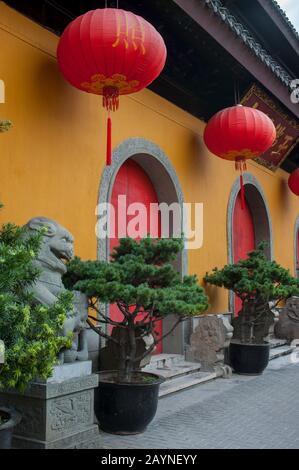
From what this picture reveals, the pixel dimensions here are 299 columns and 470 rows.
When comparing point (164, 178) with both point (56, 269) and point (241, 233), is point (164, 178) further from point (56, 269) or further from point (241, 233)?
point (56, 269)

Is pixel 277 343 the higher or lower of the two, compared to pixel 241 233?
lower

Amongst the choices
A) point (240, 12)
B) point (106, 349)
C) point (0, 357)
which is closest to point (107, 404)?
point (106, 349)

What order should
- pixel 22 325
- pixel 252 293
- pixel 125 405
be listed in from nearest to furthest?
pixel 22 325, pixel 125 405, pixel 252 293

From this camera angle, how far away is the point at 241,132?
18.2ft

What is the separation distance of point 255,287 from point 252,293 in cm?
40

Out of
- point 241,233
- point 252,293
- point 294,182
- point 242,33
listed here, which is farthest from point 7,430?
point 294,182

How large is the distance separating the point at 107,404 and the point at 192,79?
456 centimetres

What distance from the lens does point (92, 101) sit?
4.96 m

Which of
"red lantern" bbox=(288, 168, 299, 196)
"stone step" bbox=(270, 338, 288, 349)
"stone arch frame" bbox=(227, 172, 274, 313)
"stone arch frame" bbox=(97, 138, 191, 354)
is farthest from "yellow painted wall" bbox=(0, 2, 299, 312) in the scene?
"red lantern" bbox=(288, 168, 299, 196)

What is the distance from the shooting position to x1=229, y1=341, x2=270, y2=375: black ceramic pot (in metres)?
6.15

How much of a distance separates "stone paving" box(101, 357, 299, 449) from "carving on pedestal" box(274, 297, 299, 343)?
270 centimetres

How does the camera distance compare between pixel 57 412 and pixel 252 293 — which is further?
pixel 252 293

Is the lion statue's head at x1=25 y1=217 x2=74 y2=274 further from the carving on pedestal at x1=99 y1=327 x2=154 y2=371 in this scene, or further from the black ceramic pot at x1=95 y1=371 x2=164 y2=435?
the carving on pedestal at x1=99 y1=327 x2=154 y2=371
